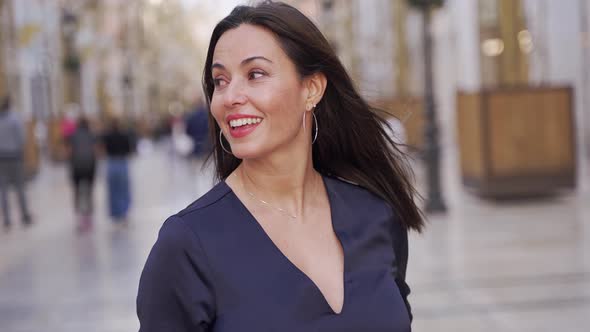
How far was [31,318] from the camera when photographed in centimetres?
826

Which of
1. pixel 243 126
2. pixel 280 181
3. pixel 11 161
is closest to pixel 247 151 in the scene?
pixel 243 126

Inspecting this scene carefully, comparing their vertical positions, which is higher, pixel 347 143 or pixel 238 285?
pixel 347 143

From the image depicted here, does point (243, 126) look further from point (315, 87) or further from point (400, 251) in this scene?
point (400, 251)

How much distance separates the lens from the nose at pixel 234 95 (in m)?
2.49

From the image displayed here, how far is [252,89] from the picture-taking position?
2498 mm

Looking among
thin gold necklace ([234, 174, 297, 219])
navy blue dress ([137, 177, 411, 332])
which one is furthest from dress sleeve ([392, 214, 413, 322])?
thin gold necklace ([234, 174, 297, 219])

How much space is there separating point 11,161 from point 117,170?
1.70 m

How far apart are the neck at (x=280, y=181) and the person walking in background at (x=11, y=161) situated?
43.7ft

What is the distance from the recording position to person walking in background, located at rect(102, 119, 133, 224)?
15234 mm

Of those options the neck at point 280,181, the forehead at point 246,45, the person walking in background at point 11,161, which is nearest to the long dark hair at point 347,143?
the forehead at point 246,45

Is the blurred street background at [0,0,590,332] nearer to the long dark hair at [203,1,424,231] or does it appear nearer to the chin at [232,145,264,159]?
the long dark hair at [203,1,424,231]

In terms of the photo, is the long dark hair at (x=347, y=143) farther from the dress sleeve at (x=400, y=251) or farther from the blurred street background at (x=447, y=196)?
the blurred street background at (x=447, y=196)

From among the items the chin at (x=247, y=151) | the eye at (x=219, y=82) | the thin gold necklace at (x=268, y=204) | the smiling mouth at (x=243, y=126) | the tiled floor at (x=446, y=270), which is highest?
the eye at (x=219, y=82)

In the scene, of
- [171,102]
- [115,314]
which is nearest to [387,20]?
[115,314]
